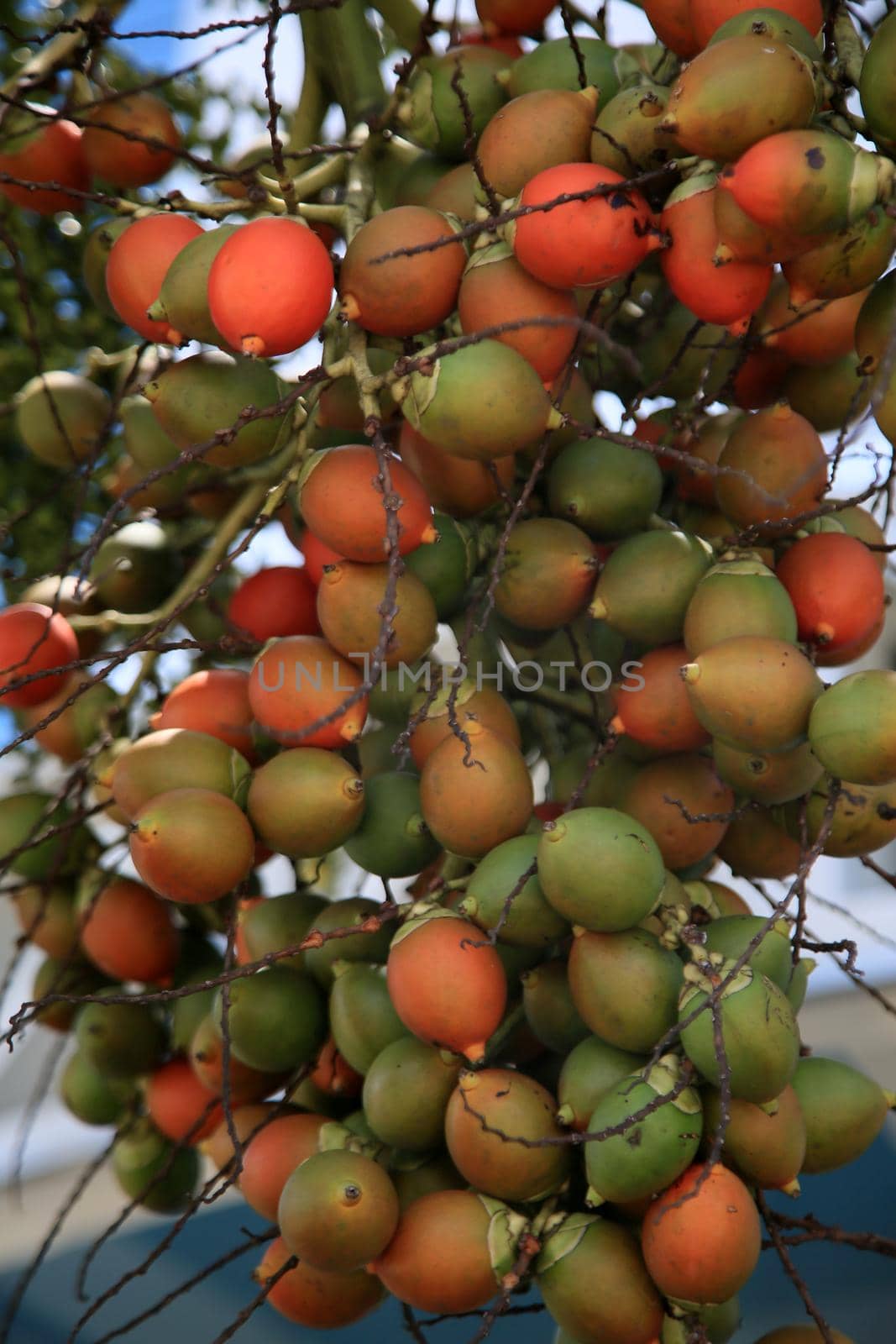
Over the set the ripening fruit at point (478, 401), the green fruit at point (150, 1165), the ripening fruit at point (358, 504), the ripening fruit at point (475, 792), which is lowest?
the green fruit at point (150, 1165)

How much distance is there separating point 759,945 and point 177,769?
13.6 inches

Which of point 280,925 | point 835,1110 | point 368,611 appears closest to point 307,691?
point 368,611

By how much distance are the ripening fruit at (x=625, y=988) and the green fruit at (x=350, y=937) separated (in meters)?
0.14

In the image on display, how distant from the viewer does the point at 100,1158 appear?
909 millimetres

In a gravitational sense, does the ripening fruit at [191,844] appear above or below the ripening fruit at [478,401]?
below

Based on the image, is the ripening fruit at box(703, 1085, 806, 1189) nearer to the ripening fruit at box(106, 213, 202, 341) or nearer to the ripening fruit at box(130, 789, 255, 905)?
the ripening fruit at box(130, 789, 255, 905)

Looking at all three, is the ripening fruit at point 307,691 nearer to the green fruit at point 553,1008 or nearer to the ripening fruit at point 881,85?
the green fruit at point 553,1008

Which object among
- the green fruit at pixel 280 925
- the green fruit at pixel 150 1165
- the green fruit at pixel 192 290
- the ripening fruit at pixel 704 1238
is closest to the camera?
the ripening fruit at pixel 704 1238

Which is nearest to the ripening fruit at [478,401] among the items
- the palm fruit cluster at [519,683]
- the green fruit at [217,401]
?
the palm fruit cluster at [519,683]

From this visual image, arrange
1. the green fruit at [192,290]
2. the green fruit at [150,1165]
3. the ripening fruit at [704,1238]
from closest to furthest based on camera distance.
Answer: the ripening fruit at [704,1238], the green fruit at [192,290], the green fruit at [150,1165]

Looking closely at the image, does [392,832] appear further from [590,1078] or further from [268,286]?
[268,286]

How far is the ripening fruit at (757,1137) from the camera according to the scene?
2.31 ft

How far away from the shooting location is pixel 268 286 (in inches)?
28.9

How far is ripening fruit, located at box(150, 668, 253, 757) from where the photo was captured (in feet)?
2.85
